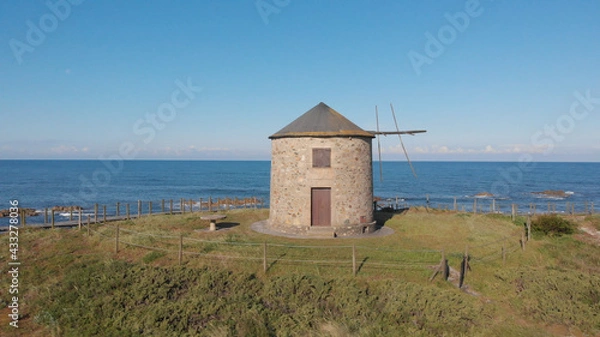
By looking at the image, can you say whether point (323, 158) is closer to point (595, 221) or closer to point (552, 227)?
point (552, 227)

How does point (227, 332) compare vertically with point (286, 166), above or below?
below

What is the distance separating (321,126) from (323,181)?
304 centimetres

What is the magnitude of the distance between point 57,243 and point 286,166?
11.9 metres

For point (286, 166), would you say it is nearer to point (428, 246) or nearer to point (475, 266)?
point (428, 246)

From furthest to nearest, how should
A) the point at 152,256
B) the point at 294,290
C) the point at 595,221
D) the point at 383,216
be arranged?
the point at 383,216, the point at 595,221, the point at 152,256, the point at 294,290

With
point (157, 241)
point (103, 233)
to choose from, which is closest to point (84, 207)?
point (103, 233)

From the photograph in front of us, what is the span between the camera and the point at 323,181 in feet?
61.7

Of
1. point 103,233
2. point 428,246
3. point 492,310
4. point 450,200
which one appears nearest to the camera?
point 492,310

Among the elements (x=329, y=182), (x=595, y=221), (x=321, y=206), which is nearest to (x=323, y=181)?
(x=329, y=182)

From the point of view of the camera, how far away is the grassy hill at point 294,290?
33.8 feet

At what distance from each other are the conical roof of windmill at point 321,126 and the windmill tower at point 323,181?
2.1 inches

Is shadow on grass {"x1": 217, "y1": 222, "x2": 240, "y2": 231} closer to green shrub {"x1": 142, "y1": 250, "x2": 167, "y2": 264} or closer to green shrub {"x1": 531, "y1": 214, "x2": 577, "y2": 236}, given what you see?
green shrub {"x1": 142, "y1": 250, "x2": 167, "y2": 264}

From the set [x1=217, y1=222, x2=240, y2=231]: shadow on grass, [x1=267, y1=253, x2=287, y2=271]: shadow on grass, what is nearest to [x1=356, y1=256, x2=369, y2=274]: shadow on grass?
[x1=267, y1=253, x2=287, y2=271]: shadow on grass

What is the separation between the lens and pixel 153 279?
41.0ft
